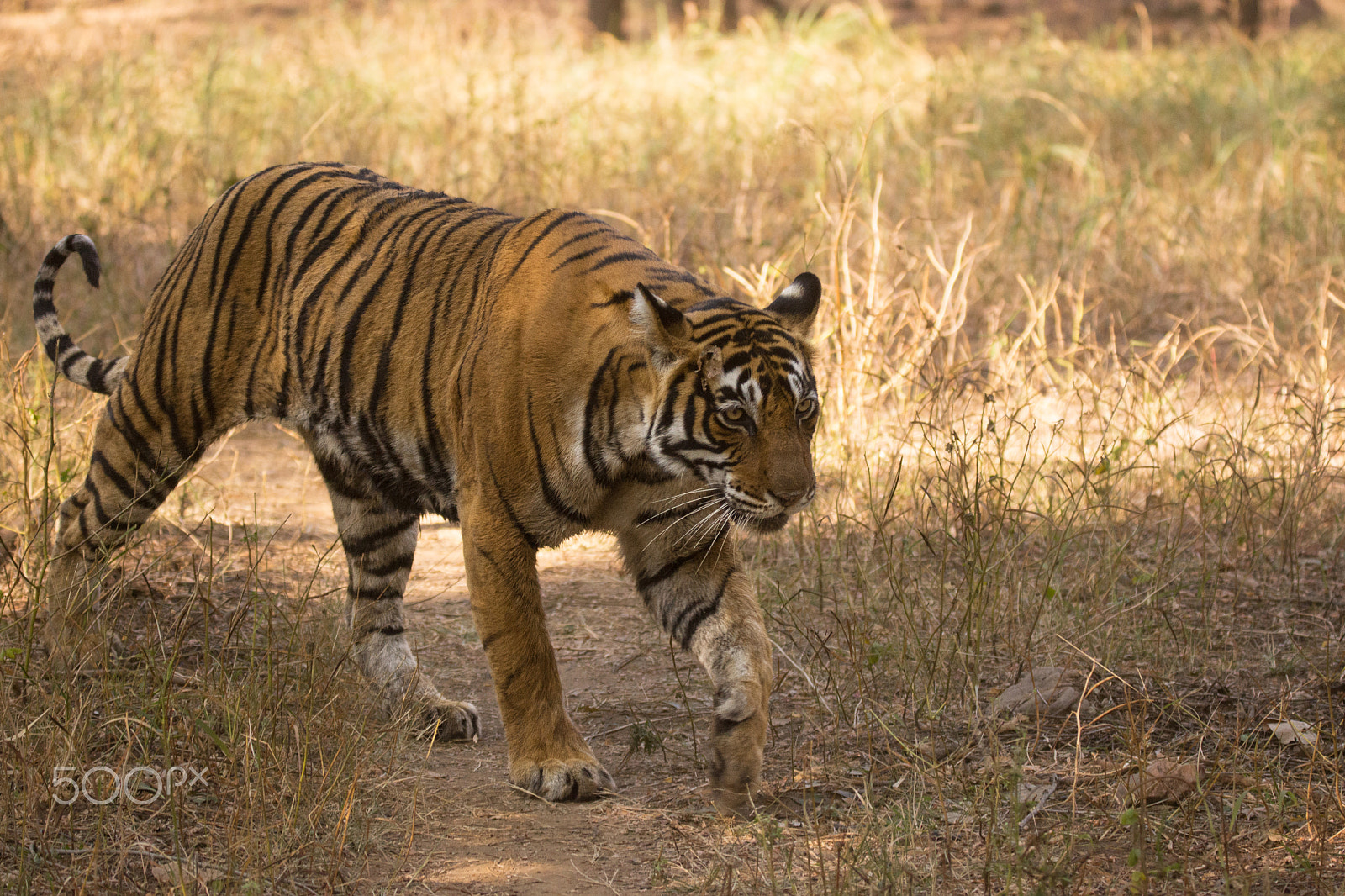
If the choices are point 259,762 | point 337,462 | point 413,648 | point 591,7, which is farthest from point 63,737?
point 591,7

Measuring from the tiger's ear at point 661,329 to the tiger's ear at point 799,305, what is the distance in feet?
1.01

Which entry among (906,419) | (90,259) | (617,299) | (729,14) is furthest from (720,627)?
(729,14)

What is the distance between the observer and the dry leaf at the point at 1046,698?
3379mm

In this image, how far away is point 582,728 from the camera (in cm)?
362

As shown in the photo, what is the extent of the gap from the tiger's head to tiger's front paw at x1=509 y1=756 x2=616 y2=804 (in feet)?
2.30

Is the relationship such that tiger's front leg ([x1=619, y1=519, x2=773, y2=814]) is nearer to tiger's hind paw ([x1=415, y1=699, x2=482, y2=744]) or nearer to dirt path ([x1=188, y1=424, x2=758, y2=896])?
dirt path ([x1=188, y1=424, x2=758, y2=896])

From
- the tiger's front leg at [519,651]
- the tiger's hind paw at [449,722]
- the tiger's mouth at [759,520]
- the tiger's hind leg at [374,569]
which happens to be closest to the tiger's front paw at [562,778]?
the tiger's front leg at [519,651]

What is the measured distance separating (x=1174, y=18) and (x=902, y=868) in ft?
53.2

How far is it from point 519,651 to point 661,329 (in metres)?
0.83

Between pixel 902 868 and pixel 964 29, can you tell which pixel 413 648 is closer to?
pixel 902 868

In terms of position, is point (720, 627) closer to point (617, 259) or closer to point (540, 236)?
point (617, 259)

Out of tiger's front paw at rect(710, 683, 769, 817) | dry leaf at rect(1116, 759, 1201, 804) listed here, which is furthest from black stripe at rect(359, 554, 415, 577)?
dry leaf at rect(1116, 759, 1201, 804)

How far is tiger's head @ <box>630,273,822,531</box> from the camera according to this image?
9.46 feet

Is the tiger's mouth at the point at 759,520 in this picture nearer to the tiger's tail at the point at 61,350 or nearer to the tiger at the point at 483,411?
the tiger at the point at 483,411
